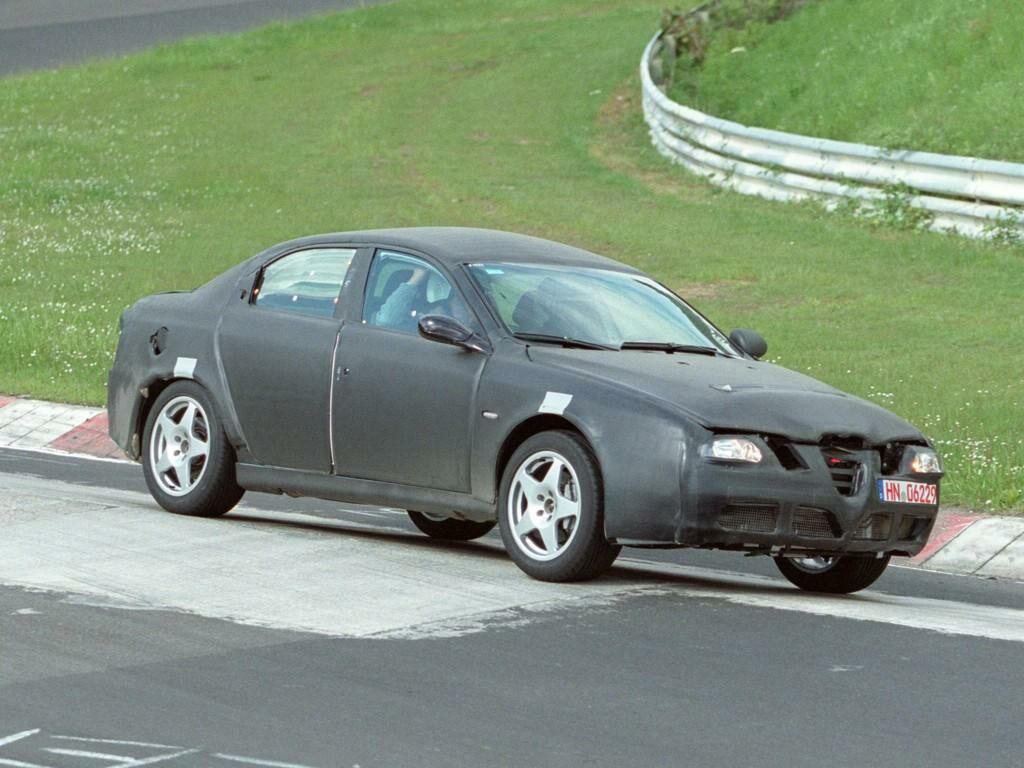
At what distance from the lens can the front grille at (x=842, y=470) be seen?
8.93 m

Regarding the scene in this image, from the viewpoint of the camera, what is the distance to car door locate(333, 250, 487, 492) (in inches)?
379

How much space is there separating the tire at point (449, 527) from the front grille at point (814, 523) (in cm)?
238

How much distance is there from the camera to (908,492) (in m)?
9.18

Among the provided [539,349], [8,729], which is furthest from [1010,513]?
[8,729]

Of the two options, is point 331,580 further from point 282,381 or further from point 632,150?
point 632,150

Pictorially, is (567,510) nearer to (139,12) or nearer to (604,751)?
(604,751)

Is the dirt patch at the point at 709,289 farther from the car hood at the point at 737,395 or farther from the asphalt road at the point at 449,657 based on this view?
the car hood at the point at 737,395

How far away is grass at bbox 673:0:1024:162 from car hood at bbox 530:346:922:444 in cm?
1543

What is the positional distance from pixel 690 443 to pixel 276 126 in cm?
2981

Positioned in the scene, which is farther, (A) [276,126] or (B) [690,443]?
(A) [276,126]

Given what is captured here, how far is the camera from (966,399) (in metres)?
14.9

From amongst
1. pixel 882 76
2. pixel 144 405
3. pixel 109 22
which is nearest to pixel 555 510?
pixel 144 405

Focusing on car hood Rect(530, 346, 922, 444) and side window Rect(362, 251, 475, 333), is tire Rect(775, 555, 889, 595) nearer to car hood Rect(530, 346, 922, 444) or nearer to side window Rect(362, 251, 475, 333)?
car hood Rect(530, 346, 922, 444)

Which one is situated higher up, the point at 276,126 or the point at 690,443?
the point at 276,126
